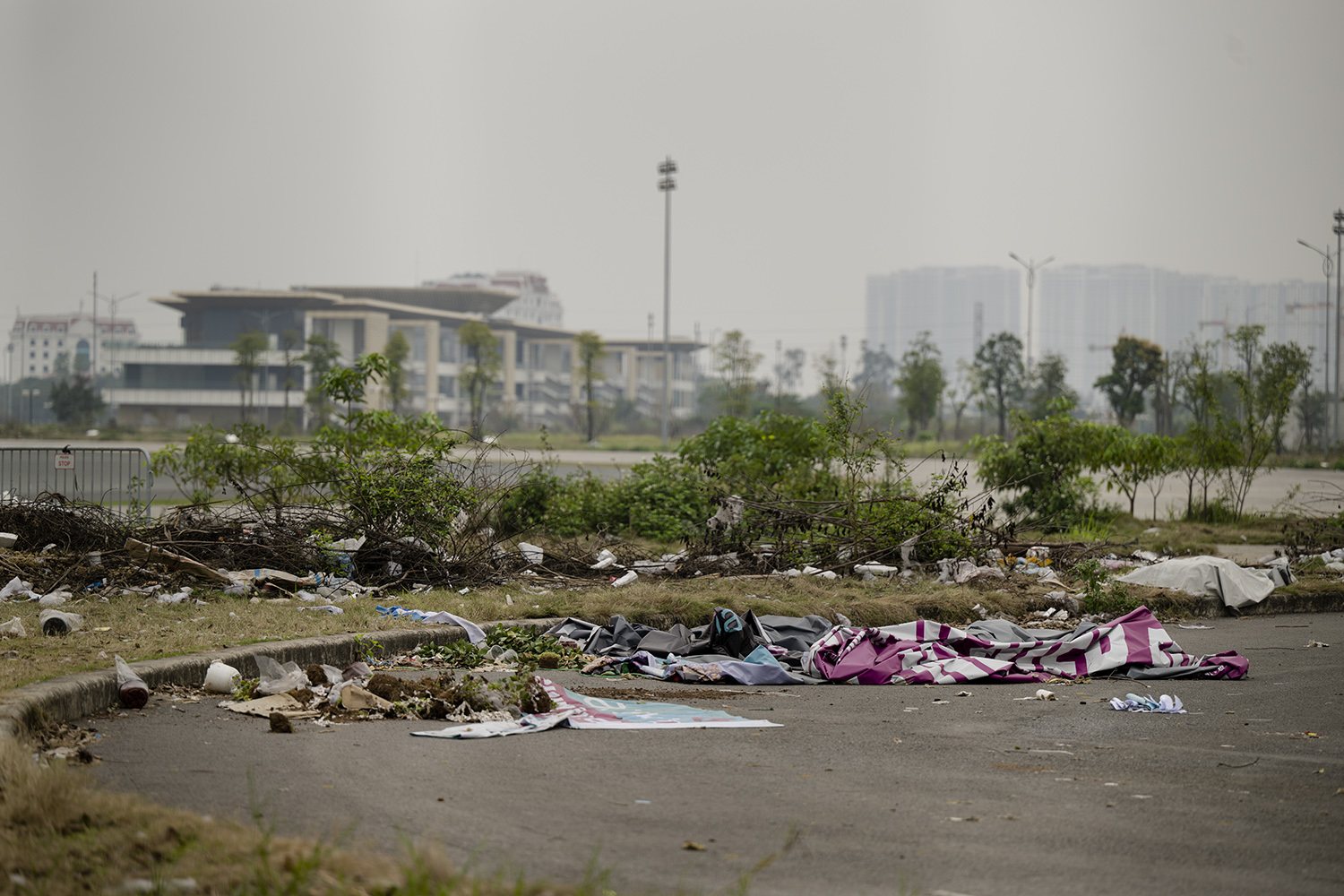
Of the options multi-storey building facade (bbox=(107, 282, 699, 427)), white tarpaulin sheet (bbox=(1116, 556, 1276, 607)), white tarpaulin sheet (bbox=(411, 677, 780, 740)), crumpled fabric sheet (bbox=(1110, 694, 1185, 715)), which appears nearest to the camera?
white tarpaulin sheet (bbox=(411, 677, 780, 740))

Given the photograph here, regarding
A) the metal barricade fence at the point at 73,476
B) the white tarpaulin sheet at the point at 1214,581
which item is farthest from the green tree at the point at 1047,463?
the metal barricade fence at the point at 73,476

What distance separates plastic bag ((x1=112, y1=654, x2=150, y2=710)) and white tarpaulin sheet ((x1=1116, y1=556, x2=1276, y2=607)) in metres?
8.36

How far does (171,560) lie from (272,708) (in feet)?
13.6

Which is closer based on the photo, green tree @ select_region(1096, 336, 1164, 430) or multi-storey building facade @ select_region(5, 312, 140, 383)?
green tree @ select_region(1096, 336, 1164, 430)

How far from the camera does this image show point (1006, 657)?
7191 millimetres

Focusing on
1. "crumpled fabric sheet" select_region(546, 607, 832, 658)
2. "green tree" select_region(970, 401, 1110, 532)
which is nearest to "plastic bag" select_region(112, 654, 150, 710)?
"crumpled fabric sheet" select_region(546, 607, 832, 658)

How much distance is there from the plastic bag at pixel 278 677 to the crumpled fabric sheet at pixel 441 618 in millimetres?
1454

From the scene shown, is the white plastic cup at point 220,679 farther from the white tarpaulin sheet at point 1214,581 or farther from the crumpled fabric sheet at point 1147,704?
the white tarpaulin sheet at point 1214,581

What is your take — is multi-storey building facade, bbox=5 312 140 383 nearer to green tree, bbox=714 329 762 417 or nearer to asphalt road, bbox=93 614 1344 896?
green tree, bbox=714 329 762 417

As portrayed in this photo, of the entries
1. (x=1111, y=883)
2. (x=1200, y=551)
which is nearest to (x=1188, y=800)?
(x=1111, y=883)

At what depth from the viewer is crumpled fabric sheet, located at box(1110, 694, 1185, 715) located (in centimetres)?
592

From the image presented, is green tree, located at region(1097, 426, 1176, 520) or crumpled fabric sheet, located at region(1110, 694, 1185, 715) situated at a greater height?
green tree, located at region(1097, 426, 1176, 520)

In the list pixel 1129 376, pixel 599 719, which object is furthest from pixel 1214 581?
pixel 1129 376

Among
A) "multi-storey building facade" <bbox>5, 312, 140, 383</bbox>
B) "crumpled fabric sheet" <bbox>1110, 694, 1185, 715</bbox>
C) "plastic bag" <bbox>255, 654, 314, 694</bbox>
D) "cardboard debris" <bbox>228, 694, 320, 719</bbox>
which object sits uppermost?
"multi-storey building facade" <bbox>5, 312, 140, 383</bbox>
